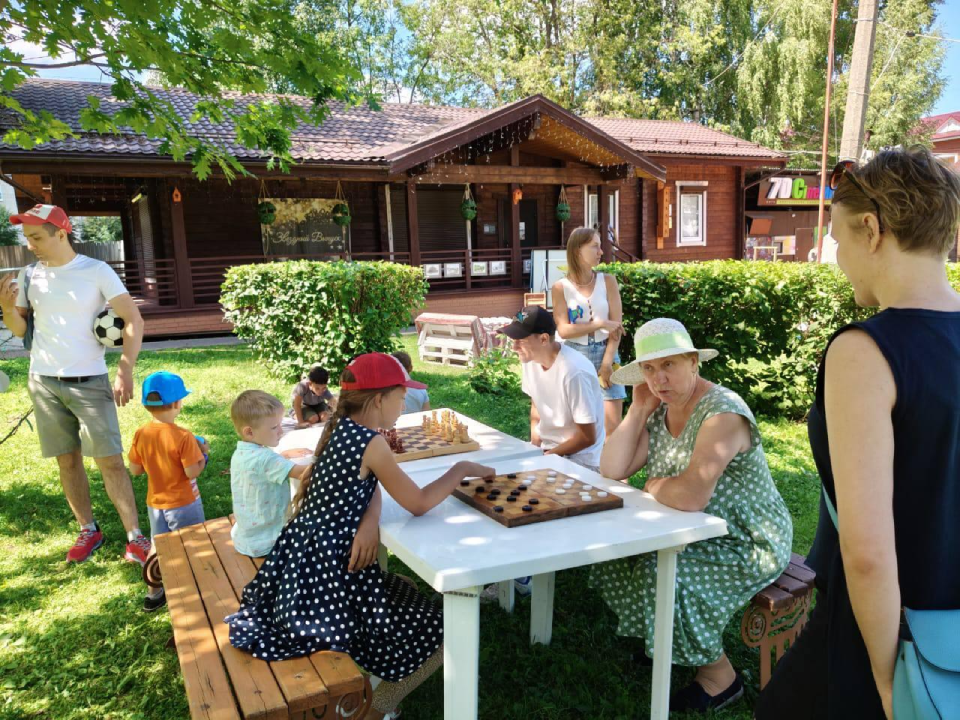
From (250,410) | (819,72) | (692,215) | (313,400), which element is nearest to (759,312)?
(313,400)

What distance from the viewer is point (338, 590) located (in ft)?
8.36

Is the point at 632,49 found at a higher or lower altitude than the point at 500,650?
higher

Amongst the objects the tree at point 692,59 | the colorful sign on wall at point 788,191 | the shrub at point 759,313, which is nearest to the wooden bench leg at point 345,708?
the shrub at point 759,313

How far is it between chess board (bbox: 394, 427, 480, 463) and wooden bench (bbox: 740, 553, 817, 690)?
1501 mm

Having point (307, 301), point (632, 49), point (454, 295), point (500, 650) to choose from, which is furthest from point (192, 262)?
point (632, 49)

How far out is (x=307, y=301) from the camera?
27.8 feet

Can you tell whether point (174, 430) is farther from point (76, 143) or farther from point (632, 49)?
point (632, 49)

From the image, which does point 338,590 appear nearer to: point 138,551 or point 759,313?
point 138,551

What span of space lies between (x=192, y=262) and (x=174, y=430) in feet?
39.2

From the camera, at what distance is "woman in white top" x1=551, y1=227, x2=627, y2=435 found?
5352 mm

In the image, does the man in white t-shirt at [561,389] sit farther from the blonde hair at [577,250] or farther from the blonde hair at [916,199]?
the blonde hair at [916,199]

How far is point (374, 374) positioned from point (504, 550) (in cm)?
83

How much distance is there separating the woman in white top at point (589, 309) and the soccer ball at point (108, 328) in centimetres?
296

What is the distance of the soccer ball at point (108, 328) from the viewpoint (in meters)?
4.18
